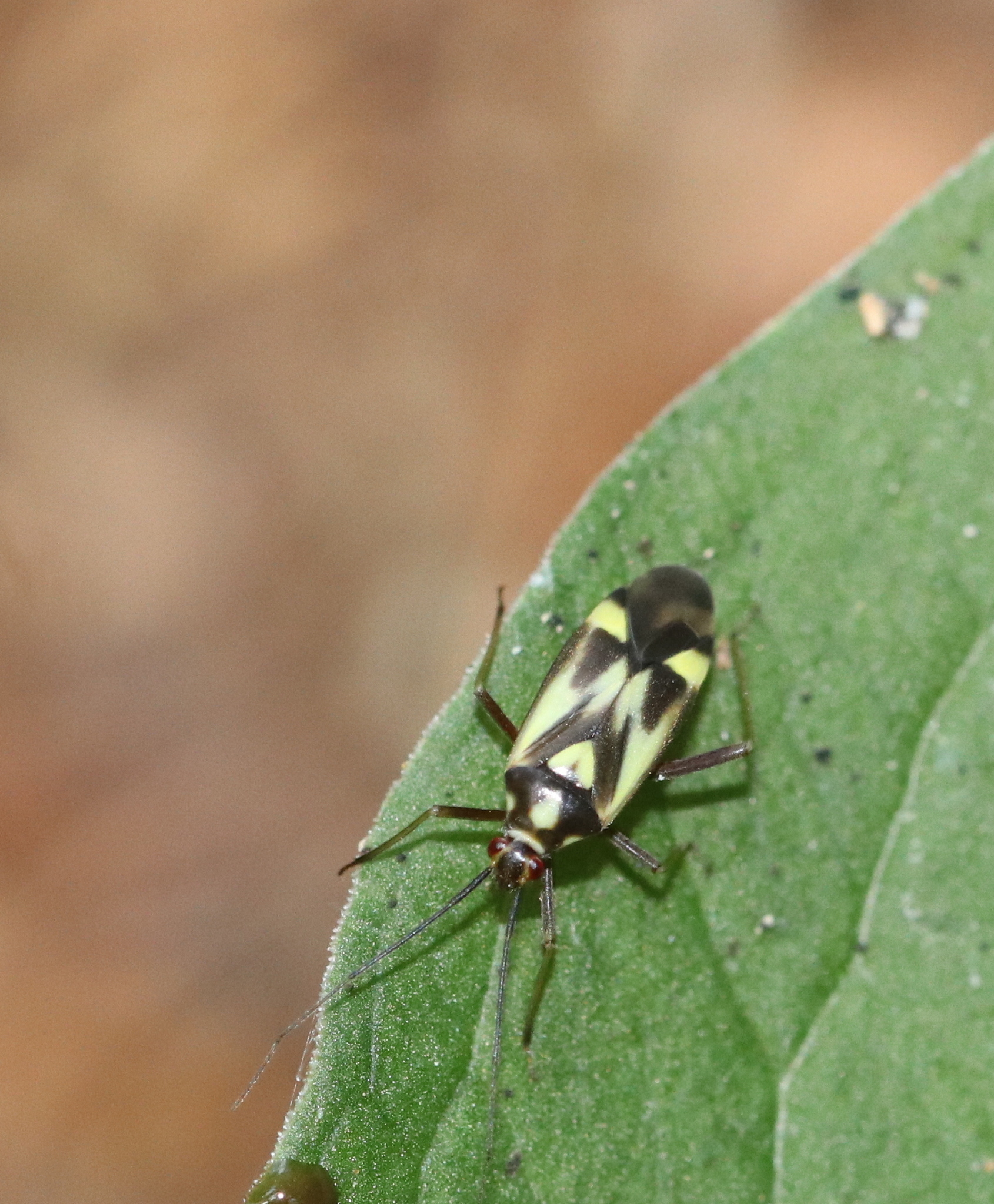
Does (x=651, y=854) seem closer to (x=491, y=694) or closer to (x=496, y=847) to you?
(x=496, y=847)

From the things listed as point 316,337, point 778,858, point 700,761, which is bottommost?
point 778,858

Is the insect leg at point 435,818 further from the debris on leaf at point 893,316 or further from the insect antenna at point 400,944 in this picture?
the debris on leaf at point 893,316

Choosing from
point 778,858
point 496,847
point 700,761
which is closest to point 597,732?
point 700,761

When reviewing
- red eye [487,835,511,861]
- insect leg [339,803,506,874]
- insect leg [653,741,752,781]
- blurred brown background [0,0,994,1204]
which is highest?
blurred brown background [0,0,994,1204]

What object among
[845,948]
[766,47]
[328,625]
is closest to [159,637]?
[328,625]

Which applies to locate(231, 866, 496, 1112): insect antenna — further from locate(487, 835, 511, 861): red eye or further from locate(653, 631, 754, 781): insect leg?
locate(653, 631, 754, 781): insect leg

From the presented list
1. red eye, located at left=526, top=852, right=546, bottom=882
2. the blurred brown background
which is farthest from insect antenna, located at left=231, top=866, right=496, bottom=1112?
the blurred brown background
